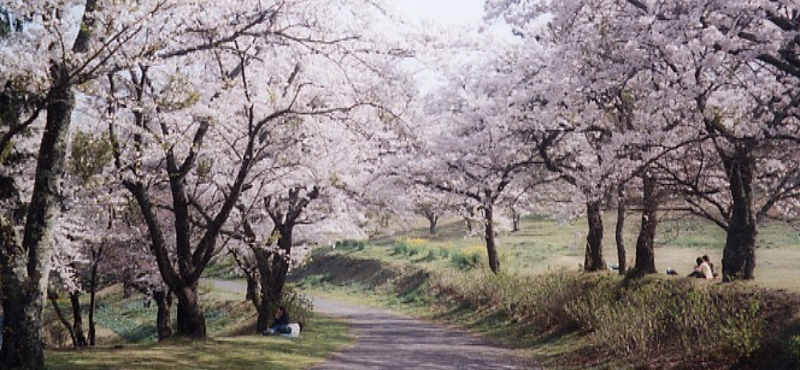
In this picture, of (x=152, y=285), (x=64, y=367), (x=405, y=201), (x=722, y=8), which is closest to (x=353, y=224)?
(x=405, y=201)

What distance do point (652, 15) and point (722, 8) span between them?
90 cm

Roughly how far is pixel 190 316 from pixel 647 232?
31.6ft

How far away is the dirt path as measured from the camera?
12.2 metres

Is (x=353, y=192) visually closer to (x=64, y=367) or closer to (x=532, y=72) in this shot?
(x=532, y=72)

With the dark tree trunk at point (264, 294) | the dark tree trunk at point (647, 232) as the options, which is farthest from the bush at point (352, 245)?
the dark tree trunk at point (647, 232)

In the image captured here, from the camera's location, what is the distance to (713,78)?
35.5 feet

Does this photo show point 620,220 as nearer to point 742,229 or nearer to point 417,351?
point 742,229

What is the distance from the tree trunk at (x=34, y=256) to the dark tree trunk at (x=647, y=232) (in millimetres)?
10406

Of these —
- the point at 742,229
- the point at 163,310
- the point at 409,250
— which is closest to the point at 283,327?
the point at 163,310

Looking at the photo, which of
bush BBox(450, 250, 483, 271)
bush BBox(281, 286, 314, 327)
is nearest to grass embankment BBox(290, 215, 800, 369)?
bush BBox(450, 250, 483, 271)

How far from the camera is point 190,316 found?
13859 millimetres

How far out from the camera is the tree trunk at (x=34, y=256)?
29.5ft

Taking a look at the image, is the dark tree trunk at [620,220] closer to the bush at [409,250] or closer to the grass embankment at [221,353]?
the grass embankment at [221,353]

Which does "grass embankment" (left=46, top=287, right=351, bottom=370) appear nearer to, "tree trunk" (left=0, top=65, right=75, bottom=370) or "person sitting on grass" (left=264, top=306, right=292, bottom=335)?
"person sitting on grass" (left=264, top=306, right=292, bottom=335)
